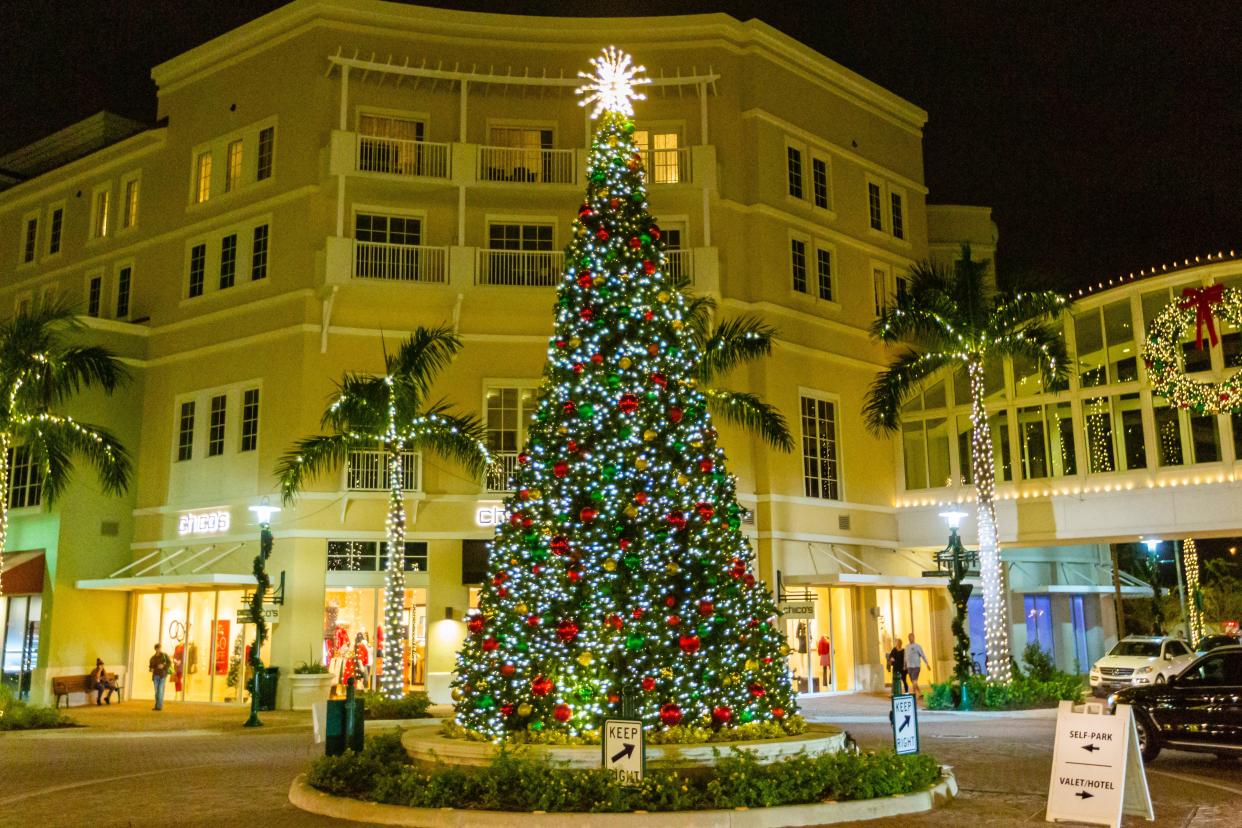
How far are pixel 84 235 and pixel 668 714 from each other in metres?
29.6

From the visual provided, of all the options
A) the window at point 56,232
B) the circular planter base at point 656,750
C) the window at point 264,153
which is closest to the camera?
the circular planter base at point 656,750

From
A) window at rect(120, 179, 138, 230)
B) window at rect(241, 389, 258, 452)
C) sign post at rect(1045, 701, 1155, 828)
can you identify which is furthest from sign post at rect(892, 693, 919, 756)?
window at rect(120, 179, 138, 230)

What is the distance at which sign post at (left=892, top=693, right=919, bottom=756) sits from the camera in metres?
12.6

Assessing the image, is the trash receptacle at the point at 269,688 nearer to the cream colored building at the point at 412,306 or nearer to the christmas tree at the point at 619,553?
the cream colored building at the point at 412,306

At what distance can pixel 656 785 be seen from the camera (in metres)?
11.0

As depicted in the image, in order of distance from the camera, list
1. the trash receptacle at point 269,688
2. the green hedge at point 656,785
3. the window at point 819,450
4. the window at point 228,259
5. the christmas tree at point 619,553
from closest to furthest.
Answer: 1. the green hedge at point 656,785
2. the christmas tree at point 619,553
3. the trash receptacle at point 269,688
4. the window at point 228,259
5. the window at point 819,450

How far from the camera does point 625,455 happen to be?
43.0 feet

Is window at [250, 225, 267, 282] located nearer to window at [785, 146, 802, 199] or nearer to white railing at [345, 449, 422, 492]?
white railing at [345, 449, 422, 492]

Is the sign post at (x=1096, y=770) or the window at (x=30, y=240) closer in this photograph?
the sign post at (x=1096, y=770)

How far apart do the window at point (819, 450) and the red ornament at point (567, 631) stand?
1861cm

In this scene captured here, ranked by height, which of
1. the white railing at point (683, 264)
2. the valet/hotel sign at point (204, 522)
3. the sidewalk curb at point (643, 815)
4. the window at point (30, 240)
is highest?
the window at point (30, 240)

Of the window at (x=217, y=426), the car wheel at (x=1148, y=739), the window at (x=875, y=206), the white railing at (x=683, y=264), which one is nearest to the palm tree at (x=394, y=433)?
the window at (x=217, y=426)

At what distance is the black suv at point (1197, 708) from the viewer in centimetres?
1525

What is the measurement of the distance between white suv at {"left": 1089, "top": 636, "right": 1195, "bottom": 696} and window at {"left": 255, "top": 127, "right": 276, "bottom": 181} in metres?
24.2
